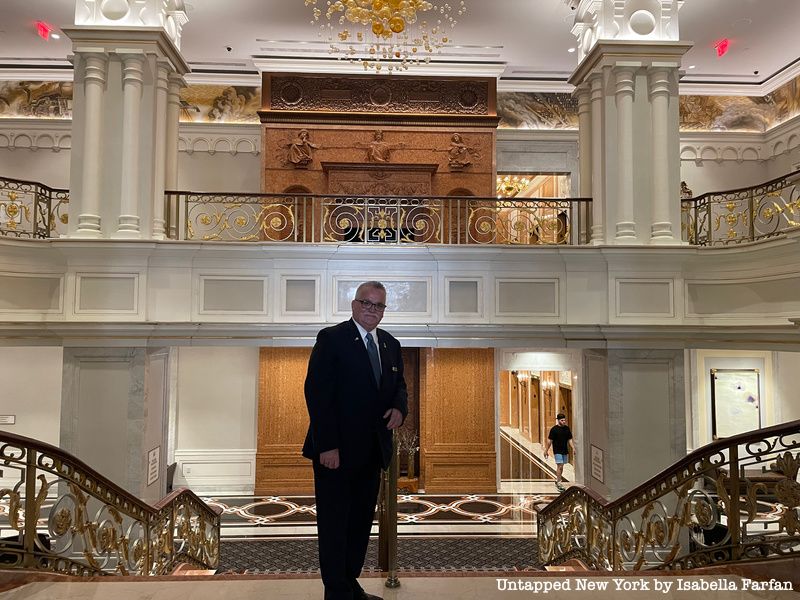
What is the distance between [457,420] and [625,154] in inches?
257

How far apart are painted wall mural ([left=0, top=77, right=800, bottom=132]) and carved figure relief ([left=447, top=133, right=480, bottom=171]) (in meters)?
1.44

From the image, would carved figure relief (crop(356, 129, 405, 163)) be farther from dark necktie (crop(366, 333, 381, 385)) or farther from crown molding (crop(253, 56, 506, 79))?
dark necktie (crop(366, 333, 381, 385))

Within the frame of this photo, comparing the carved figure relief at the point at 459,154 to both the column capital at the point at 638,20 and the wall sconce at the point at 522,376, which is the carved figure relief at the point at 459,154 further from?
the wall sconce at the point at 522,376

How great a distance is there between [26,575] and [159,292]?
489cm

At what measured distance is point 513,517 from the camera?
35.4 feet

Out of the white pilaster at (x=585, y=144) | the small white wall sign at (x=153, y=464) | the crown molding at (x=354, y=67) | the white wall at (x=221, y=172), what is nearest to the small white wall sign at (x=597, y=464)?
the white pilaster at (x=585, y=144)

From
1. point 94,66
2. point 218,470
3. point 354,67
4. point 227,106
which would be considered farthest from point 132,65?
point 218,470

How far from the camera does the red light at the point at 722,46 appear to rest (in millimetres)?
11152

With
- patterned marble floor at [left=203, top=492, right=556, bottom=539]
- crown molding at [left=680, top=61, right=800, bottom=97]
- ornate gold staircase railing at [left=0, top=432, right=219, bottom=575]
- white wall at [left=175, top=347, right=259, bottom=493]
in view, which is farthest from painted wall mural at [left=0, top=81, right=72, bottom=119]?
crown molding at [left=680, top=61, right=800, bottom=97]

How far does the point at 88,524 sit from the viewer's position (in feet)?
15.0

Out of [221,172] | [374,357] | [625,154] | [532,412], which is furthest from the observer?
[532,412]

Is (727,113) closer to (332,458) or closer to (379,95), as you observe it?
(379,95)

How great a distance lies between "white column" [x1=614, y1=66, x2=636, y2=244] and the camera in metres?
8.20

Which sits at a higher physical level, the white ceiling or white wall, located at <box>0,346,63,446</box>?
the white ceiling
